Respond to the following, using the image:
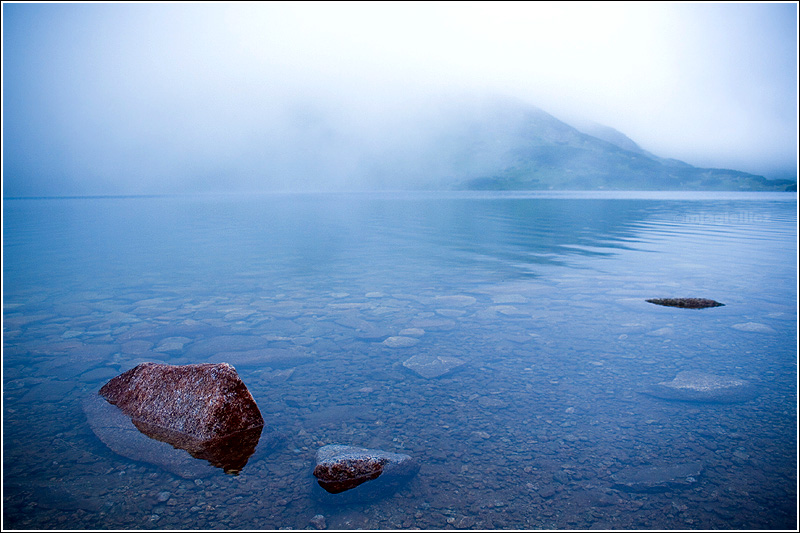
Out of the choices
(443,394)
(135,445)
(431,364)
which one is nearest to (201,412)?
(135,445)

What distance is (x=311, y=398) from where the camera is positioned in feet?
26.2

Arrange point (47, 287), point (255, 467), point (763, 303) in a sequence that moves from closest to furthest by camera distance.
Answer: point (255, 467) < point (763, 303) < point (47, 287)

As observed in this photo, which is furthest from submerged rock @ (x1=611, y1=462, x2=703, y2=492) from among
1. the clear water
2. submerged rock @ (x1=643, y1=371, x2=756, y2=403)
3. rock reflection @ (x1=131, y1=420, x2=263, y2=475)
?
rock reflection @ (x1=131, y1=420, x2=263, y2=475)

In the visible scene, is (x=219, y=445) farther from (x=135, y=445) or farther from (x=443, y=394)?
(x=443, y=394)

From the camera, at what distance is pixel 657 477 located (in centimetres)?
580

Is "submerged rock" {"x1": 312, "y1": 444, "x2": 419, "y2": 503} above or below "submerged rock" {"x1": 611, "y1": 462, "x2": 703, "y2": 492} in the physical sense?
above

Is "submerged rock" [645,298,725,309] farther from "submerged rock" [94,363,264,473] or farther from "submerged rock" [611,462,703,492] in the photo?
"submerged rock" [94,363,264,473]

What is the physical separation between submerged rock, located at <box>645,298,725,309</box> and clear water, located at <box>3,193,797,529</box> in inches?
13.5

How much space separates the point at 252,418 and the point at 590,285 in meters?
13.5

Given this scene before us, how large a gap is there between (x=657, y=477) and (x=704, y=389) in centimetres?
320

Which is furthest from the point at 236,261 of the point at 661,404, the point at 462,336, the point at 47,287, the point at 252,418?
the point at 661,404

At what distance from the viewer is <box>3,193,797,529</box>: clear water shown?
532 centimetres

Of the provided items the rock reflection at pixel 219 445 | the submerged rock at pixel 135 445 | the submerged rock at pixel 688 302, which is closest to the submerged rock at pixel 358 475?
the rock reflection at pixel 219 445

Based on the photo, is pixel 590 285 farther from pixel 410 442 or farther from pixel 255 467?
pixel 255 467
